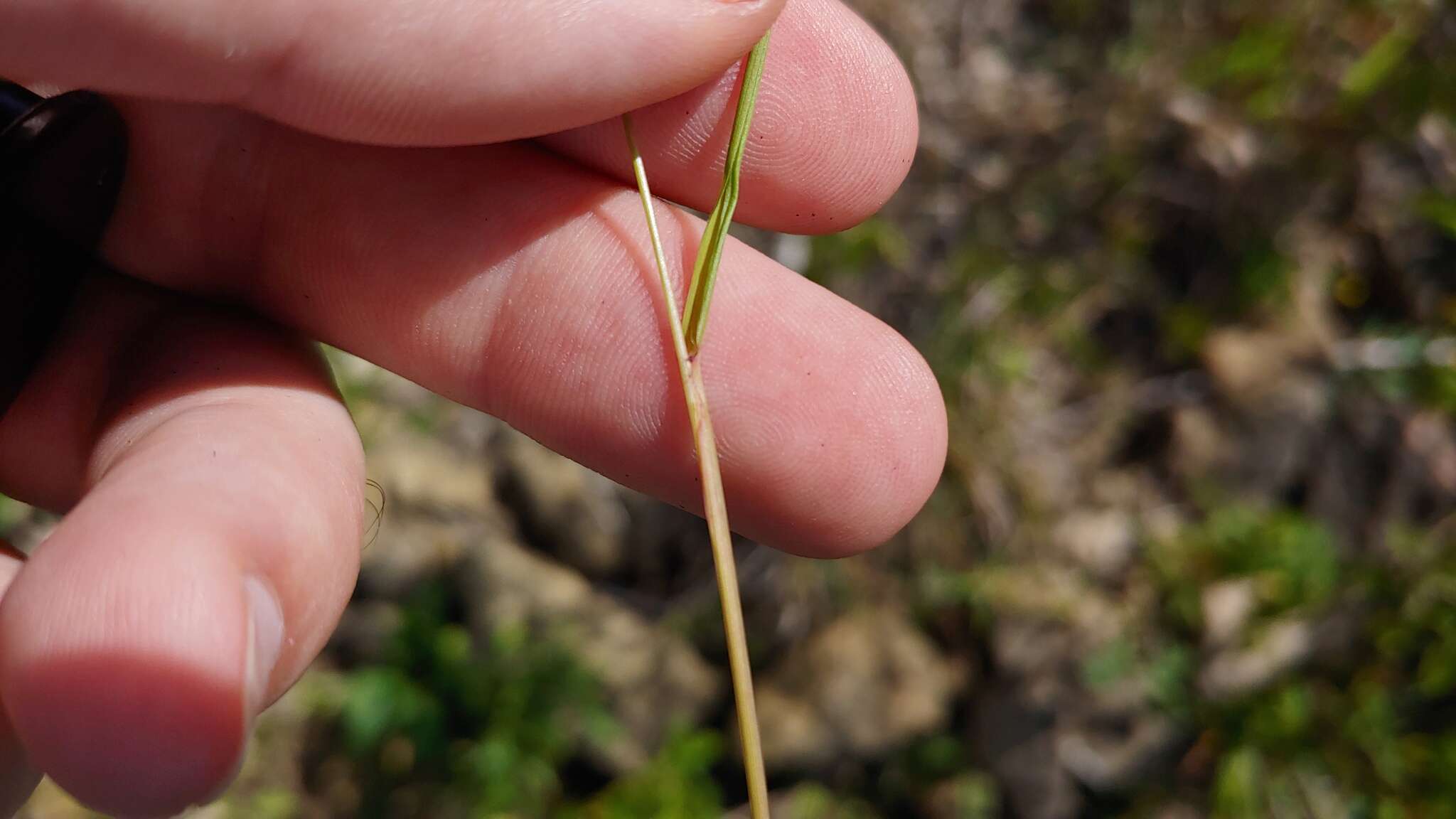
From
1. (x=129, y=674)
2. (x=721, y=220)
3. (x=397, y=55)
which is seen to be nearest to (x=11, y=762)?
(x=129, y=674)

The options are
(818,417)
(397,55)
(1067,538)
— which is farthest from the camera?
(1067,538)

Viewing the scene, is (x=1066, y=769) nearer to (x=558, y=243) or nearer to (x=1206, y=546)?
(x=1206, y=546)

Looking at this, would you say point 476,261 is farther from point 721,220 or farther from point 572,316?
point 721,220

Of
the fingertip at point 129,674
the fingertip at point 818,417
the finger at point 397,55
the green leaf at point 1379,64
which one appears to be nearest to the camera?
the fingertip at point 129,674

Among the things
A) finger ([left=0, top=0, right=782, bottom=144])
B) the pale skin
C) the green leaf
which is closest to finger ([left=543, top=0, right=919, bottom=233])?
the pale skin

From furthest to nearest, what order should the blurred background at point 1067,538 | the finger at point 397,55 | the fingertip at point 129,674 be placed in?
the blurred background at point 1067,538 < the finger at point 397,55 < the fingertip at point 129,674

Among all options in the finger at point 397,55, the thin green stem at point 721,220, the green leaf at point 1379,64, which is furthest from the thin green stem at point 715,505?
the green leaf at point 1379,64

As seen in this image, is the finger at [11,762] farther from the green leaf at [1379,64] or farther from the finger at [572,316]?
the green leaf at [1379,64]
